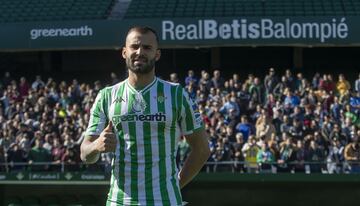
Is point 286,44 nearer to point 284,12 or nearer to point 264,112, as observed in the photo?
point 284,12

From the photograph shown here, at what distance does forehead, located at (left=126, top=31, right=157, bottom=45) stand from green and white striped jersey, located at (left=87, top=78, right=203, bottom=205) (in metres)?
0.31

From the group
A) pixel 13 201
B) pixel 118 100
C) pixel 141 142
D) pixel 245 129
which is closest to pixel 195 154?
pixel 141 142

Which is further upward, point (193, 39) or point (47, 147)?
point (193, 39)

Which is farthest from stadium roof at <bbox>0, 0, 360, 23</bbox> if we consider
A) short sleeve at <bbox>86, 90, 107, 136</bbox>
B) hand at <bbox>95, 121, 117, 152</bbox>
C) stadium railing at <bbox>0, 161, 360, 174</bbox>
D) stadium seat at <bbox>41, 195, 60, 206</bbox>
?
hand at <bbox>95, 121, 117, 152</bbox>

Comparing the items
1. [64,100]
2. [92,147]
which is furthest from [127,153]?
[64,100]

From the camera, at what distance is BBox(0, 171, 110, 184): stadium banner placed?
1451cm

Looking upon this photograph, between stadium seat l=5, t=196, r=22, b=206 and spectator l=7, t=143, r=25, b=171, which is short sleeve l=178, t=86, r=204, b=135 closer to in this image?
stadium seat l=5, t=196, r=22, b=206

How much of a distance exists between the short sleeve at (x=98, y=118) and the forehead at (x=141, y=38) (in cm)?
43

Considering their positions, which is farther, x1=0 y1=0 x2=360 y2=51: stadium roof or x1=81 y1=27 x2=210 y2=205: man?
x1=0 y1=0 x2=360 y2=51: stadium roof

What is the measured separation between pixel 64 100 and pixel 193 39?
15.5 feet

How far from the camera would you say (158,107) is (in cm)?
450

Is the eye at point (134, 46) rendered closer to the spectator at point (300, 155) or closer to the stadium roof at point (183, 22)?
the spectator at point (300, 155)

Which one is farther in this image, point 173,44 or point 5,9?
point 5,9

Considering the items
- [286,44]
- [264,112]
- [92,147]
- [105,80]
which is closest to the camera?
[92,147]
